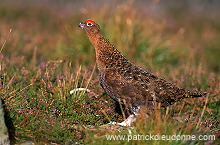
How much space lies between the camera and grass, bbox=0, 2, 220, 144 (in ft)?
12.7

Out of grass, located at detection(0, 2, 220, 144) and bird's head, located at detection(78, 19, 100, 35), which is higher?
bird's head, located at detection(78, 19, 100, 35)

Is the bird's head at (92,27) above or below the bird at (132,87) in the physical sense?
above

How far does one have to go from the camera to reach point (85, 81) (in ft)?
18.3

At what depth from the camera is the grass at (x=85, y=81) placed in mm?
3879

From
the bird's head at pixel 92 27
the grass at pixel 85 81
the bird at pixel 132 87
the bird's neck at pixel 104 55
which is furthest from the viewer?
the bird's head at pixel 92 27

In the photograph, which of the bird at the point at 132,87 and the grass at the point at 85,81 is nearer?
the grass at the point at 85,81

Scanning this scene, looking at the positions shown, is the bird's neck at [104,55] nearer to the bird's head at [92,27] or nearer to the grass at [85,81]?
the bird's head at [92,27]

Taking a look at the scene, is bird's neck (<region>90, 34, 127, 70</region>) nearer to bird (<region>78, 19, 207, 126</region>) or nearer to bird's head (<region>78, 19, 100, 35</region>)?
bird (<region>78, 19, 207, 126</region>)

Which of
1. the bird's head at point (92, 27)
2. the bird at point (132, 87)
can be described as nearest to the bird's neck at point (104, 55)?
the bird at point (132, 87)

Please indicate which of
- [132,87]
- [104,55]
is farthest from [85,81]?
[132,87]

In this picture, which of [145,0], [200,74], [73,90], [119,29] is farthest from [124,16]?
[145,0]

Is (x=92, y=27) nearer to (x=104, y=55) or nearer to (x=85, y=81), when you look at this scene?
(x=104, y=55)

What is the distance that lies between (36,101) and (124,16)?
4279 mm

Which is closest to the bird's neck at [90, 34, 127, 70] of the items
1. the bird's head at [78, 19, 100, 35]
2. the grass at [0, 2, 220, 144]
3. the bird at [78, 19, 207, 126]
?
the bird at [78, 19, 207, 126]
